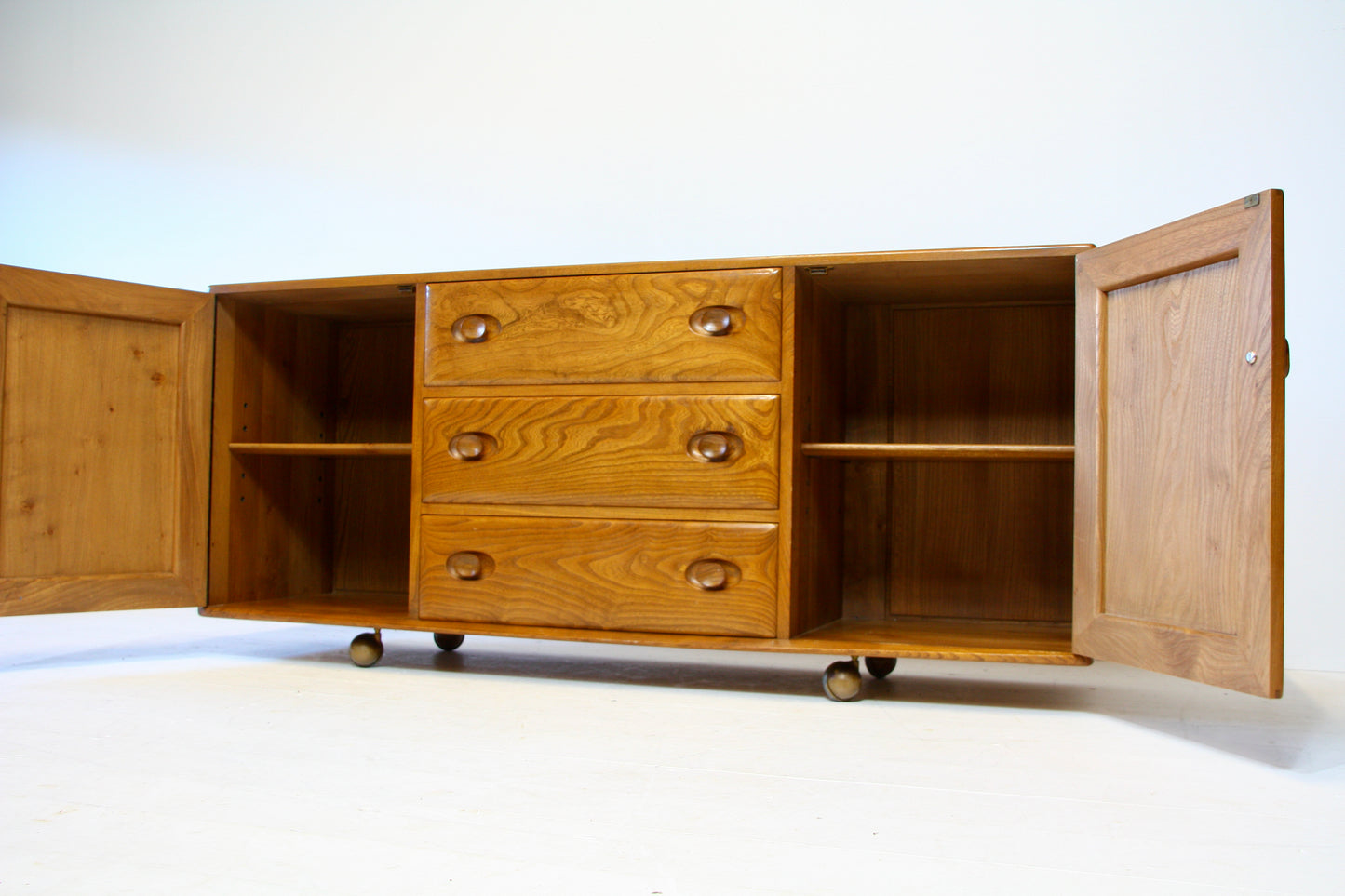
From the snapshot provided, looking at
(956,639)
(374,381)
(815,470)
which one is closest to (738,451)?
(815,470)

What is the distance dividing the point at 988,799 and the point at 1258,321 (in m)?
0.68

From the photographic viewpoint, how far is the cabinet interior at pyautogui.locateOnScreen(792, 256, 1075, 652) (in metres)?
2.04

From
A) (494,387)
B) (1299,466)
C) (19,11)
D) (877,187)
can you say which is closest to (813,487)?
(494,387)

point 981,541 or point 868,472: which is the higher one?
point 868,472

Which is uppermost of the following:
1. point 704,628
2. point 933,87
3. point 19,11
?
point 19,11

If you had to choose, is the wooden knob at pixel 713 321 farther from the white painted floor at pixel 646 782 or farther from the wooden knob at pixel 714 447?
the white painted floor at pixel 646 782

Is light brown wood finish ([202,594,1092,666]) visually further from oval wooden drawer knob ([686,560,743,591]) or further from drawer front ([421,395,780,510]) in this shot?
drawer front ([421,395,780,510])

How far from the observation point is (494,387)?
187 centimetres

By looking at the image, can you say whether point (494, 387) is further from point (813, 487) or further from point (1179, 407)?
point (1179, 407)

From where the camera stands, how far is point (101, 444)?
1928 millimetres

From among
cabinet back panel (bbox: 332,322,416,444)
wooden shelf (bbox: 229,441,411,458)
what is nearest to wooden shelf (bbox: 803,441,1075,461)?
wooden shelf (bbox: 229,441,411,458)

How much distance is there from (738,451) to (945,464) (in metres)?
0.59

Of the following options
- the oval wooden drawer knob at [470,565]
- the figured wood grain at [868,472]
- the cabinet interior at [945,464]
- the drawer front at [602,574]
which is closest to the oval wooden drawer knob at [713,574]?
the drawer front at [602,574]

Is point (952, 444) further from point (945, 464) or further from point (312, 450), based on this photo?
point (312, 450)
